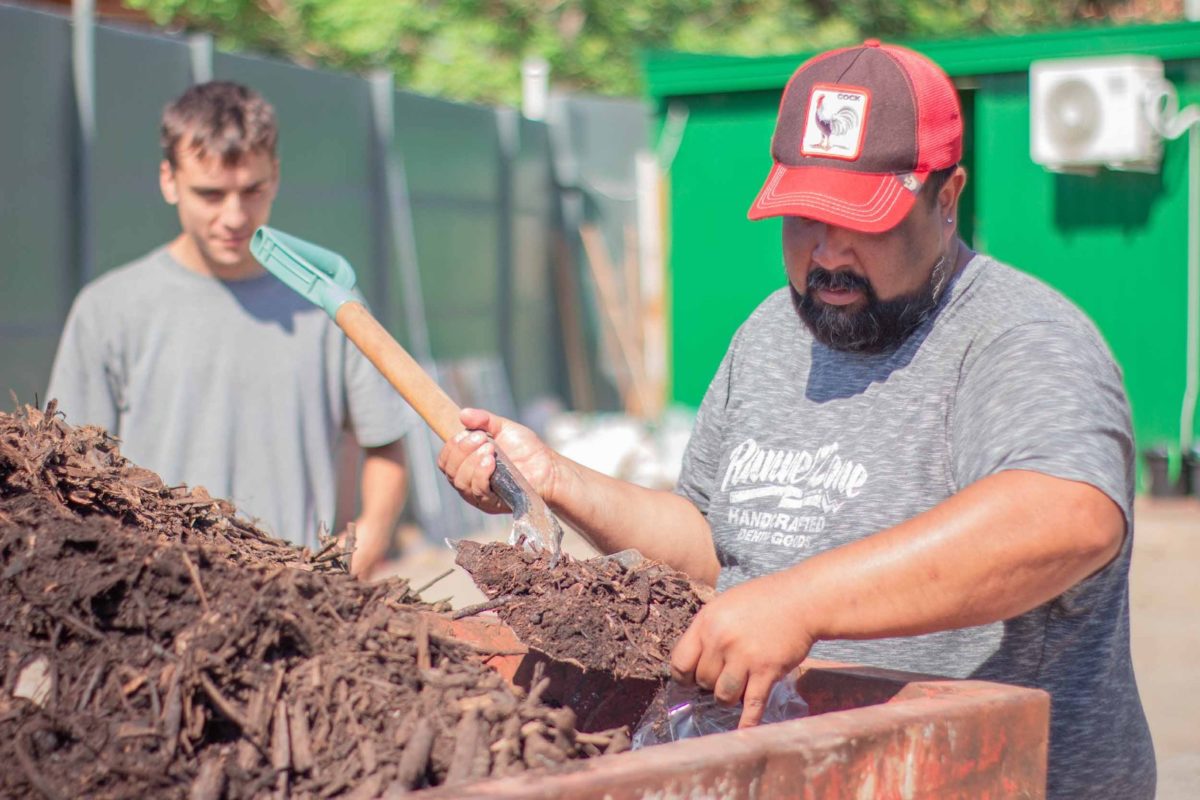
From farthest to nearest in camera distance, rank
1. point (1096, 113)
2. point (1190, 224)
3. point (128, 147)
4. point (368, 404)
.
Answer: point (1190, 224) → point (1096, 113) → point (128, 147) → point (368, 404)

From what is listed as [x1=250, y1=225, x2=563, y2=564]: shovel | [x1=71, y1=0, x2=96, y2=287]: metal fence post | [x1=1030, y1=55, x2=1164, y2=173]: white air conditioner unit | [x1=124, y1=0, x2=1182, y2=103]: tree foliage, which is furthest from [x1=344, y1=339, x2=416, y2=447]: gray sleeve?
[x1=124, y1=0, x2=1182, y2=103]: tree foliage

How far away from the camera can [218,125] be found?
3830mm

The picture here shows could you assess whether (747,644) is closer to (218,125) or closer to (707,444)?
(707,444)

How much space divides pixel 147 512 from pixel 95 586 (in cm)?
41

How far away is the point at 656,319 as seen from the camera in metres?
12.6

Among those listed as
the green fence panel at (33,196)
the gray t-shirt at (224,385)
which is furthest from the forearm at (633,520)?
the green fence panel at (33,196)

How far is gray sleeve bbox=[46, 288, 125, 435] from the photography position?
3645 millimetres

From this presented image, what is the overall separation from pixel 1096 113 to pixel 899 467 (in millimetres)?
7621

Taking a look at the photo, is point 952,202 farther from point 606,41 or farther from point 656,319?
point 606,41

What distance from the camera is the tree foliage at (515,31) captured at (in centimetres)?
1672

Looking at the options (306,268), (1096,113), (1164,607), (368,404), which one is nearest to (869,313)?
(306,268)

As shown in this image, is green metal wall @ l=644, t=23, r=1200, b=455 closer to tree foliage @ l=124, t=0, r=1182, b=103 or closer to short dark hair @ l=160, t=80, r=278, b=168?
tree foliage @ l=124, t=0, r=1182, b=103

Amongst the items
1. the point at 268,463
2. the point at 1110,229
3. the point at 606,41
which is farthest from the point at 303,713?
the point at 606,41

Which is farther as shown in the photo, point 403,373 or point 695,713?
point 403,373
